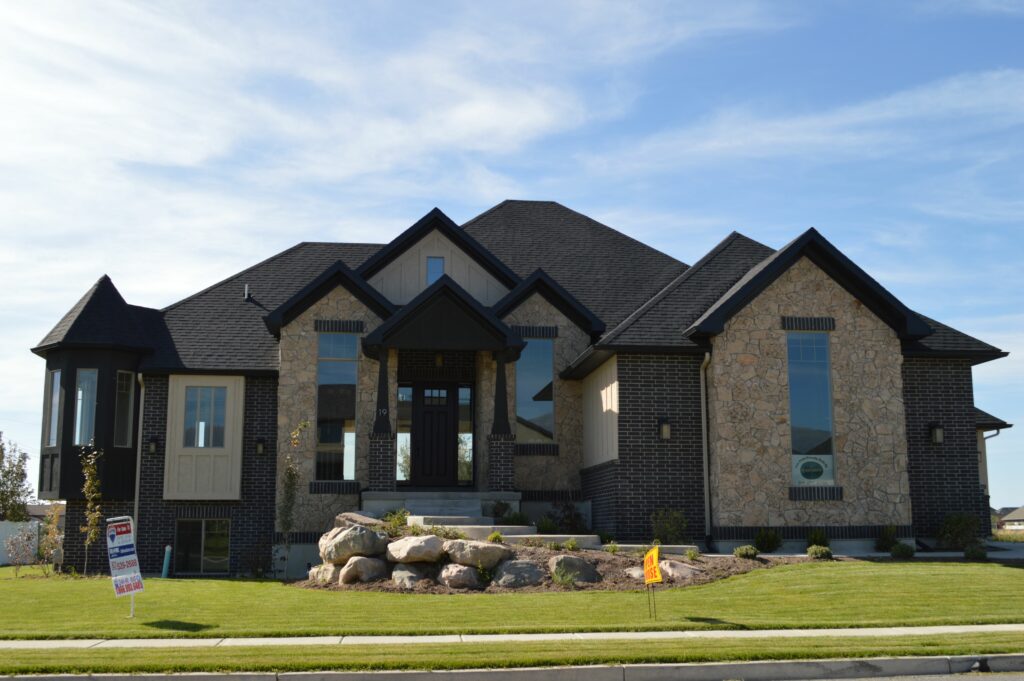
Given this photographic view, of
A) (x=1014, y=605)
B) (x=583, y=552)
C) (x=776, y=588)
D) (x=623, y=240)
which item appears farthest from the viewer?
(x=623, y=240)

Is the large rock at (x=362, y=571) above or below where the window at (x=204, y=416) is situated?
below

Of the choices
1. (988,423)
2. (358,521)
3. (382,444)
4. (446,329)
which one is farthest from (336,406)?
(988,423)

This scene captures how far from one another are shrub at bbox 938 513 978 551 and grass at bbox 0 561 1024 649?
13.9 ft

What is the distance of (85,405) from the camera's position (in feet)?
76.3

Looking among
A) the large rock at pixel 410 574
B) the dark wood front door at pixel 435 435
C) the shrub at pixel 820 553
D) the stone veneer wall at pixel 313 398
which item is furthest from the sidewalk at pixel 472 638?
the dark wood front door at pixel 435 435

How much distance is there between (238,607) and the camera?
14508 millimetres

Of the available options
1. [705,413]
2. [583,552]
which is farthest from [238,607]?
[705,413]

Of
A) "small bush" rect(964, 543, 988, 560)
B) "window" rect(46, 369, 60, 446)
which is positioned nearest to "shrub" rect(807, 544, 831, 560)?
"small bush" rect(964, 543, 988, 560)

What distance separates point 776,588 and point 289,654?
7.68m

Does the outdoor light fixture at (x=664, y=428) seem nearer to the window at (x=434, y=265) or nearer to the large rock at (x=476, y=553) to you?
the large rock at (x=476, y=553)

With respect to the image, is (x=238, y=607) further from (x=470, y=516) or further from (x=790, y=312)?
(x=790, y=312)

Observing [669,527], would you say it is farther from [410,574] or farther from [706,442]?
[410,574]

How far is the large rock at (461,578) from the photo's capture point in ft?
52.5

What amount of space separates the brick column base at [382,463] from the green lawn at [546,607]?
5.42m
